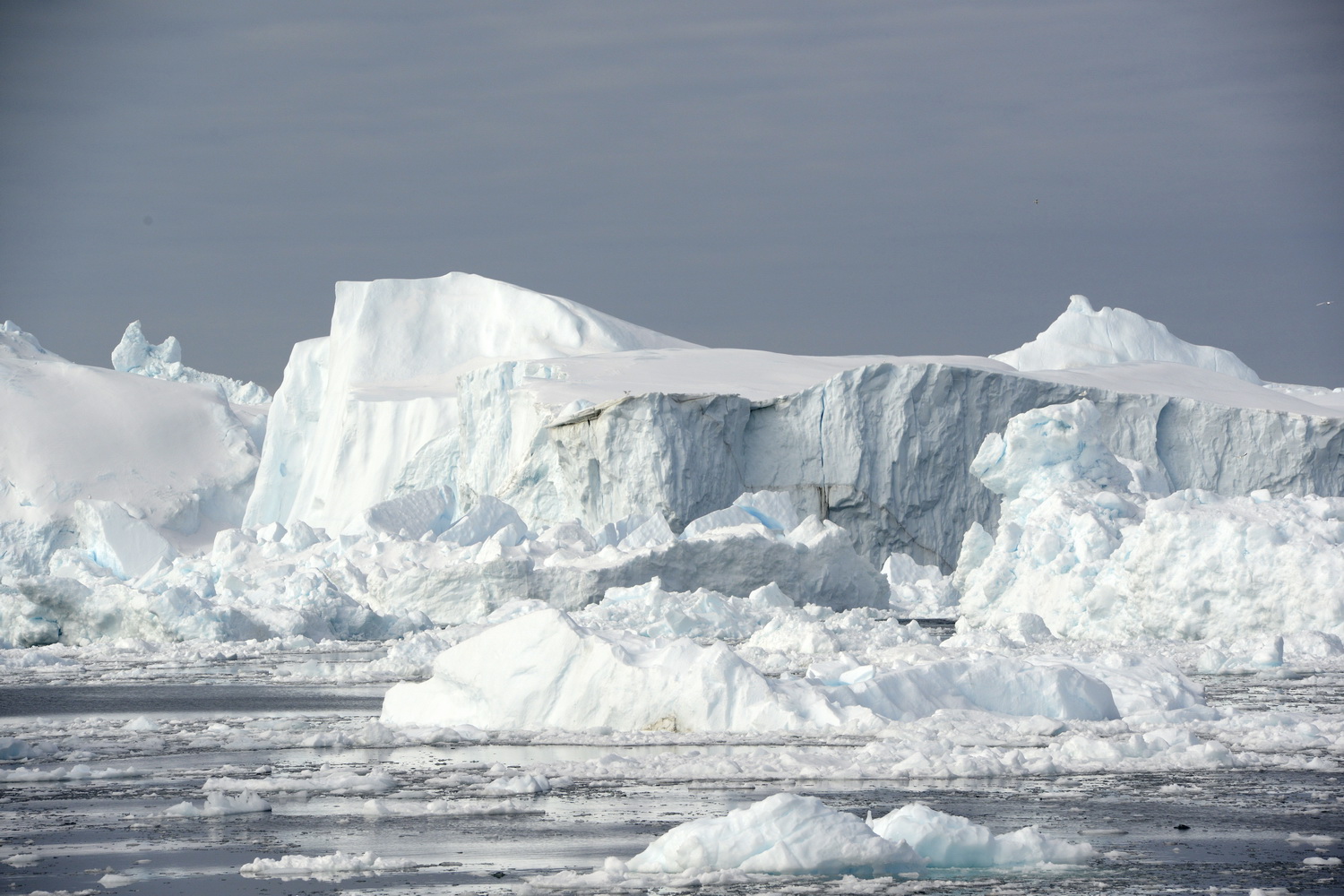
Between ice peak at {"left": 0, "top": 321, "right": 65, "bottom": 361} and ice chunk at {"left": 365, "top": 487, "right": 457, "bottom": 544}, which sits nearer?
ice chunk at {"left": 365, "top": 487, "right": 457, "bottom": 544}

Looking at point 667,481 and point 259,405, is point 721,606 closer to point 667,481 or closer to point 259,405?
point 667,481

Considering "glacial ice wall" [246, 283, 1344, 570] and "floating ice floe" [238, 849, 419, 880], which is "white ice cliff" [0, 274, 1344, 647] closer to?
"glacial ice wall" [246, 283, 1344, 570]

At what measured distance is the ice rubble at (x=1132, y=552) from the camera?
18.6 m

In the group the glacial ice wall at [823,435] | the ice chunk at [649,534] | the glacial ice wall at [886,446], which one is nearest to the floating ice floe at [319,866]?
the ice chunk at [649,534]

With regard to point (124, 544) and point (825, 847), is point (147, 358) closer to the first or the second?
point (124, 544)

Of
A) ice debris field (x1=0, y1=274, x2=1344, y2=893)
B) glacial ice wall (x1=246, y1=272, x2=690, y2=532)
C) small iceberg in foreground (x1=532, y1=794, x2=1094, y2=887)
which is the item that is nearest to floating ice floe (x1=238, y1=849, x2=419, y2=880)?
ice debris field (x1=0, y1=274, x2=1344, y2=893)

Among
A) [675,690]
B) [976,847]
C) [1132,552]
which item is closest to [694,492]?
[1132,552]

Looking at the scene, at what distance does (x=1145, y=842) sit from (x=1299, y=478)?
24.8 metres

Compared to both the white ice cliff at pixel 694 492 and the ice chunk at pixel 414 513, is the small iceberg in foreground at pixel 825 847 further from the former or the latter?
the ice chunk at pixel 414 513

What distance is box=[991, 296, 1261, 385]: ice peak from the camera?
145ft

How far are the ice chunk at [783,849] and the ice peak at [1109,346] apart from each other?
3883 cm

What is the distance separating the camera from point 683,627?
20953 mm

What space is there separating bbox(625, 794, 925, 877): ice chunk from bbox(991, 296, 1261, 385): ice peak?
3883cm

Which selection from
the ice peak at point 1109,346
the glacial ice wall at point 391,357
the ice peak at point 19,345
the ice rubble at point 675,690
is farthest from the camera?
the ice peak at point 19,345
